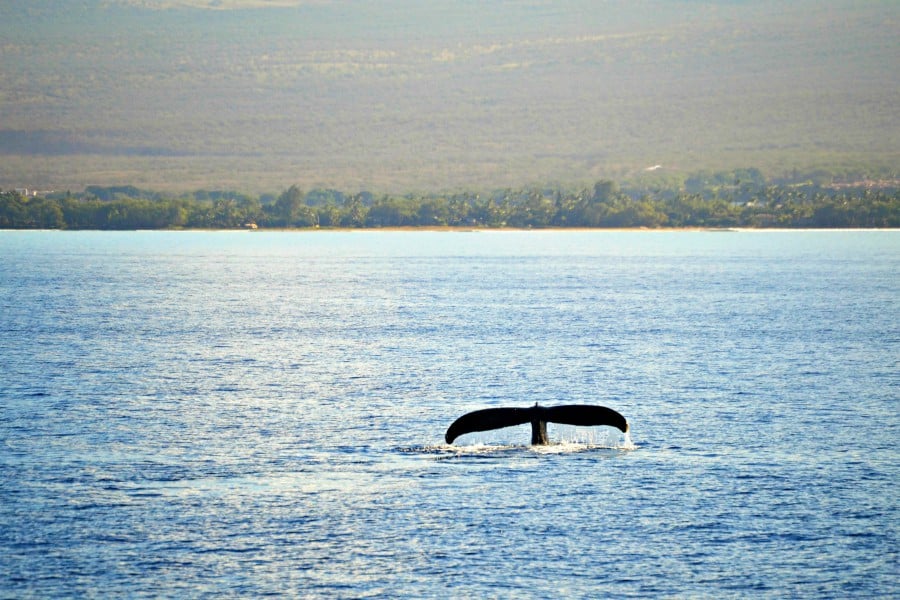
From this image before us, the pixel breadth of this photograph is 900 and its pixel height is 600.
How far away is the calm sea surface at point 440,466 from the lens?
96.9ft

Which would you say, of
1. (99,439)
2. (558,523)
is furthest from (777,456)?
(99,439)

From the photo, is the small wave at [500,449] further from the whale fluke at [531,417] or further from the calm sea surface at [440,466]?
the whale fluke at [531,417]

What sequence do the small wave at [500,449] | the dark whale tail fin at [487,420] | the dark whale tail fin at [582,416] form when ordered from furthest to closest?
the small wave at [500,449]
the dark whale tail fin at [582,416]
the dark whale tail fin at [487,420]

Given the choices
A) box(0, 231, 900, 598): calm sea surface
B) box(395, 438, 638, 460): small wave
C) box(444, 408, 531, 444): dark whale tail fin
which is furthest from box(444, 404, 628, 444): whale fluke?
box(395, 438, 638, 460): small wave

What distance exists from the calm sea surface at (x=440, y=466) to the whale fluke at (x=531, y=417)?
1.31 meters

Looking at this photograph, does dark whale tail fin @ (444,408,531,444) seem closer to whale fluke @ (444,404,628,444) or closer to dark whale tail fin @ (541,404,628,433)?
whale fluke @ (444,404,628,444)

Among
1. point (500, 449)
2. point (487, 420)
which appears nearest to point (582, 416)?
point (487, 420)

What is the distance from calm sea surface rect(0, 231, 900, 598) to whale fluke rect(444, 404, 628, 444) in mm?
1306

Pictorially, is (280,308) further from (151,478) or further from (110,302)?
(151,478)

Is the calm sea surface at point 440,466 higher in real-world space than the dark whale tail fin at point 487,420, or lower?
lower

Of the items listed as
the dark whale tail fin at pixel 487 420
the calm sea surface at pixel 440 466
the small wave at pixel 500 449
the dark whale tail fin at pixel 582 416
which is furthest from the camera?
the small wave at pixel 500 449

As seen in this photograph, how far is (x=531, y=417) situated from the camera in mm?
39250

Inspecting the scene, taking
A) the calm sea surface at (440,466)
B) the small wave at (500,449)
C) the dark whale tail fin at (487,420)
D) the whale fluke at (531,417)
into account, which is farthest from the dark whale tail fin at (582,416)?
the small wave at (500,449)

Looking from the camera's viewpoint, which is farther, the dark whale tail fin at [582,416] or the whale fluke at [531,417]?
the dark whale tail fin at [582,416]
